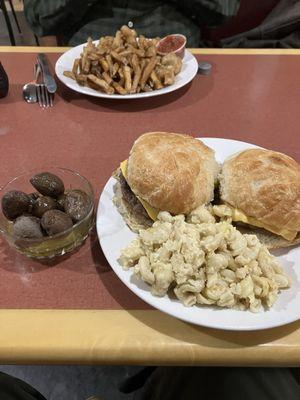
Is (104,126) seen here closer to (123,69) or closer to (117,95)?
(117,95)

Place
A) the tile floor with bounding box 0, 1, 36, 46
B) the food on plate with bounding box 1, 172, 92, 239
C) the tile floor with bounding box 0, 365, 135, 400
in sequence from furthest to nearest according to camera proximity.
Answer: the tile floor with bounding box 0, 1, 36, 46 < the tile floor with bounding box 0, 365, 135, 400 < the food on plate with bounding box 1, 172, 92, 239

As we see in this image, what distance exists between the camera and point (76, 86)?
135cm

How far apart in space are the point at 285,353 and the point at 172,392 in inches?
18.7

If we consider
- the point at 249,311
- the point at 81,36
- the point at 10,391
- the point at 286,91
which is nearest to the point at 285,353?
the point at 249,311

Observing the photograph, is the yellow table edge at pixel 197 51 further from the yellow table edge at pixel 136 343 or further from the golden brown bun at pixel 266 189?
the yellow table edge at pixel 136 343

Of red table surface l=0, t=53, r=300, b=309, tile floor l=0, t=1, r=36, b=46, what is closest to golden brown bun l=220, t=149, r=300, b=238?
red table surface l=0, t=53, r=300, b=309

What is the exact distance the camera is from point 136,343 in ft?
2.29

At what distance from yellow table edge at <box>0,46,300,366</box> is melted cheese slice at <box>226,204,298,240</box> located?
0.17 m

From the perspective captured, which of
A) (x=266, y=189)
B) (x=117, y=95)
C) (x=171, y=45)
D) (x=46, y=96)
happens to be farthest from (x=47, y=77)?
(x=266, y=189)

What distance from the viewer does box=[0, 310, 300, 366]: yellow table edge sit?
27.1 inches

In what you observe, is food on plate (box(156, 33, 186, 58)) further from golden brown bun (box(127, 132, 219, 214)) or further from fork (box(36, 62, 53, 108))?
golden brown bun (box(127, 132, 219, 214))

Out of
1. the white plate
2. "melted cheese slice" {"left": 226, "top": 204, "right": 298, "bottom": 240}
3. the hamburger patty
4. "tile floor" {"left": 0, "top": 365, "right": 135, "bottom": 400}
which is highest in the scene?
"melted cheese slice" {"left": 226, "top": 204, "right": 298, "bottom": 240}

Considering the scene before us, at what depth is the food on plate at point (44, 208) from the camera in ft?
2.53

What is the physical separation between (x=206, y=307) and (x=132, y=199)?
0.29 metres
